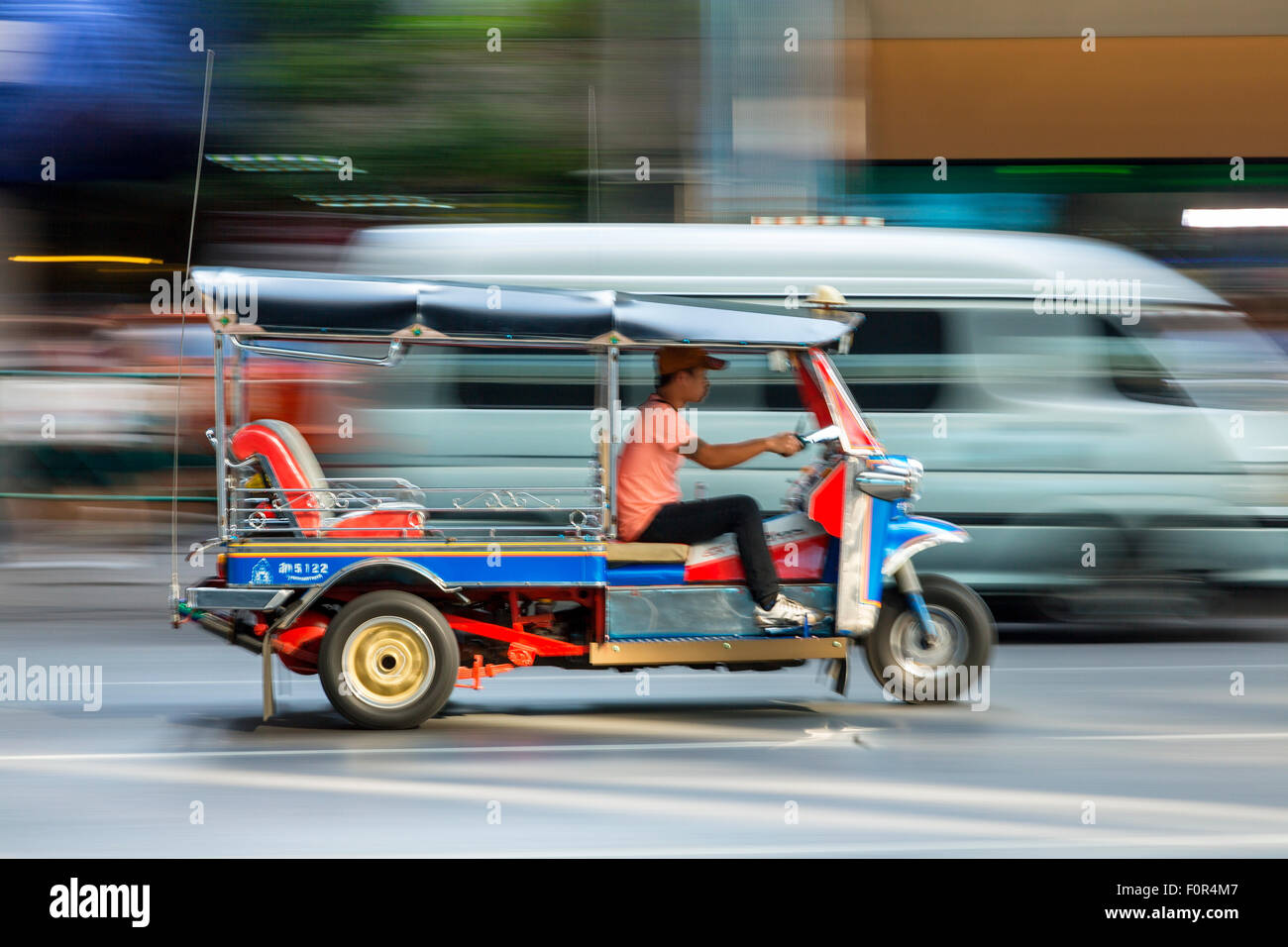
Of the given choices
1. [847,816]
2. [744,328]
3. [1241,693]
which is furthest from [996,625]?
[847,816]

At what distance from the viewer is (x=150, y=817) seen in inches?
235

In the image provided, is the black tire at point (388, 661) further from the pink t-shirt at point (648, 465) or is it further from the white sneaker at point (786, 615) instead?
the white sneaker at point (786, 615)

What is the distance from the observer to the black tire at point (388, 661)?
7488 millimetres

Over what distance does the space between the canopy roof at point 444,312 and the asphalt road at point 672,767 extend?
5.74 ft

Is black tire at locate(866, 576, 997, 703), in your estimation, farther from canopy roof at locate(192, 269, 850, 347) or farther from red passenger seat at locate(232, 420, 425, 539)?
red passenger seat at locate(232, 420, 425, 539)

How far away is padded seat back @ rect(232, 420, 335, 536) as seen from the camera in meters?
7.73

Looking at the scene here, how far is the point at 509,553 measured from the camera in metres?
7.64

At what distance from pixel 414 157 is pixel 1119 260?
7346 mm

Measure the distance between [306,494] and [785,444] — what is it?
7.04 feet

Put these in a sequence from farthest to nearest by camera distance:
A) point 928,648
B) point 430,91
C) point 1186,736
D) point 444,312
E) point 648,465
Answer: point 430,91 < point 928,648 < point 648,465 < point 444,312 < point 1186,736

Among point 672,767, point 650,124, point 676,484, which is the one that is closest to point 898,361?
point 676,484

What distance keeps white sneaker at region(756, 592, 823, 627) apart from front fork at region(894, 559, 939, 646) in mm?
485

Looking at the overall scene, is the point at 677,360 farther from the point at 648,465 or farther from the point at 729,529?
the point at 729,529

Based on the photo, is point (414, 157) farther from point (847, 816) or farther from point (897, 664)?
point (847, 816)
